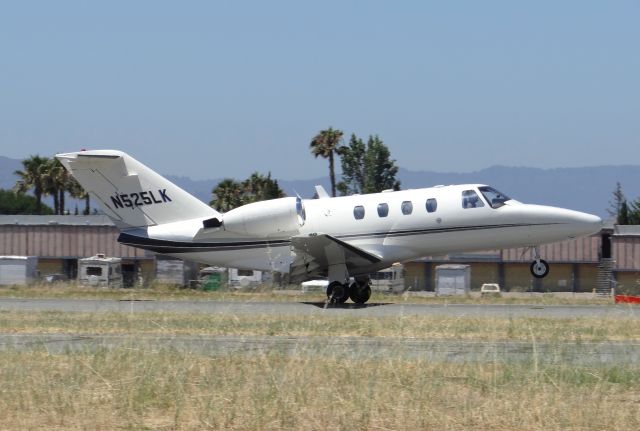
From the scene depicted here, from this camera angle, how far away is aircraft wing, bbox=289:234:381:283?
2539 cm

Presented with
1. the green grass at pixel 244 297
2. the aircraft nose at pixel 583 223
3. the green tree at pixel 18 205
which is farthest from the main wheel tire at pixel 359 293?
the green tree at pixel 18 205

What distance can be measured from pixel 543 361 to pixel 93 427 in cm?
633

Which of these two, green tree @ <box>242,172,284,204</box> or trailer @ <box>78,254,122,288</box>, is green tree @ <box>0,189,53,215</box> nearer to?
green tree @ <box>242,172,284,204</box>

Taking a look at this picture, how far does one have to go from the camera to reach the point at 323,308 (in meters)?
25.5

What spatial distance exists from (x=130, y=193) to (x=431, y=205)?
27.8ft

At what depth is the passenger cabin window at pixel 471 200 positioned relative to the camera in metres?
26.7

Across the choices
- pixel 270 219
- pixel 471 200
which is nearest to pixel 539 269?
pixel 471 200

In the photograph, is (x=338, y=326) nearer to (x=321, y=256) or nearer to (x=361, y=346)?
(x=361, y=346)

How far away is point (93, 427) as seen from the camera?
9.67 metres

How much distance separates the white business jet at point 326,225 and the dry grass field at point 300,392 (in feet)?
40.9

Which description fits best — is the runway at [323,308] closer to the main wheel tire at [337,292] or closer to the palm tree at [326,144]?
the main wheel tire at [337,292]

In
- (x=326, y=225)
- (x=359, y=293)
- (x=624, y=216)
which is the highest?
(x=624, y=216)

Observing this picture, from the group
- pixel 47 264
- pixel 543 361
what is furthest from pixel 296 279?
pixel 47 264

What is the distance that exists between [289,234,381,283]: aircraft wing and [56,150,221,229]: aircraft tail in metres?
3.10
